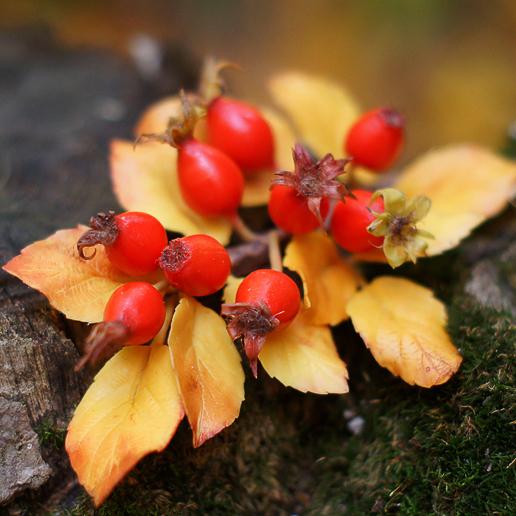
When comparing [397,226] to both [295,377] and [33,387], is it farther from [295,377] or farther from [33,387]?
[33,387]

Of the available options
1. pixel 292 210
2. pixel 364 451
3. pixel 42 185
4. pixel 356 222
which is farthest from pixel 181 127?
pixel 364 451

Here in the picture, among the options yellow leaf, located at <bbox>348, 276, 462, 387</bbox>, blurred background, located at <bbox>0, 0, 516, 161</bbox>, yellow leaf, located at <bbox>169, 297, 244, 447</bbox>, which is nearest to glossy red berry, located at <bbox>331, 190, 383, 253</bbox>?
yellow leaf, located at <bbox>348, 276, 462, 387</bbox>

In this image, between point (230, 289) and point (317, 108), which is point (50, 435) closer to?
point (230, 289)

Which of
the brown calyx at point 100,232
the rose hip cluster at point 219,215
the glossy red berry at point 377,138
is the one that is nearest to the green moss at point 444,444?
the rose hip cluster at point 219,215

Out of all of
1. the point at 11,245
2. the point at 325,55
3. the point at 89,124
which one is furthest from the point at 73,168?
the point at 325,55

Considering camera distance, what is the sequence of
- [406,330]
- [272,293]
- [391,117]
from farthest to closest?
[391,117] < [406,330] < [272,293]

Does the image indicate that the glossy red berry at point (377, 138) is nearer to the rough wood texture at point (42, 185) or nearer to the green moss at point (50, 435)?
the rough wood texture at point (42, 185)

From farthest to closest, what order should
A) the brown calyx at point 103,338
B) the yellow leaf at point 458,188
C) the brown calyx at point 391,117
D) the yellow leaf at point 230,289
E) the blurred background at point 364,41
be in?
the blurred background at point 364,41
the brown calyx at point 391,117
the yellow leaf at point 458,188
the yellow leaf at point 230,289
the brown calyx at point 103,338
